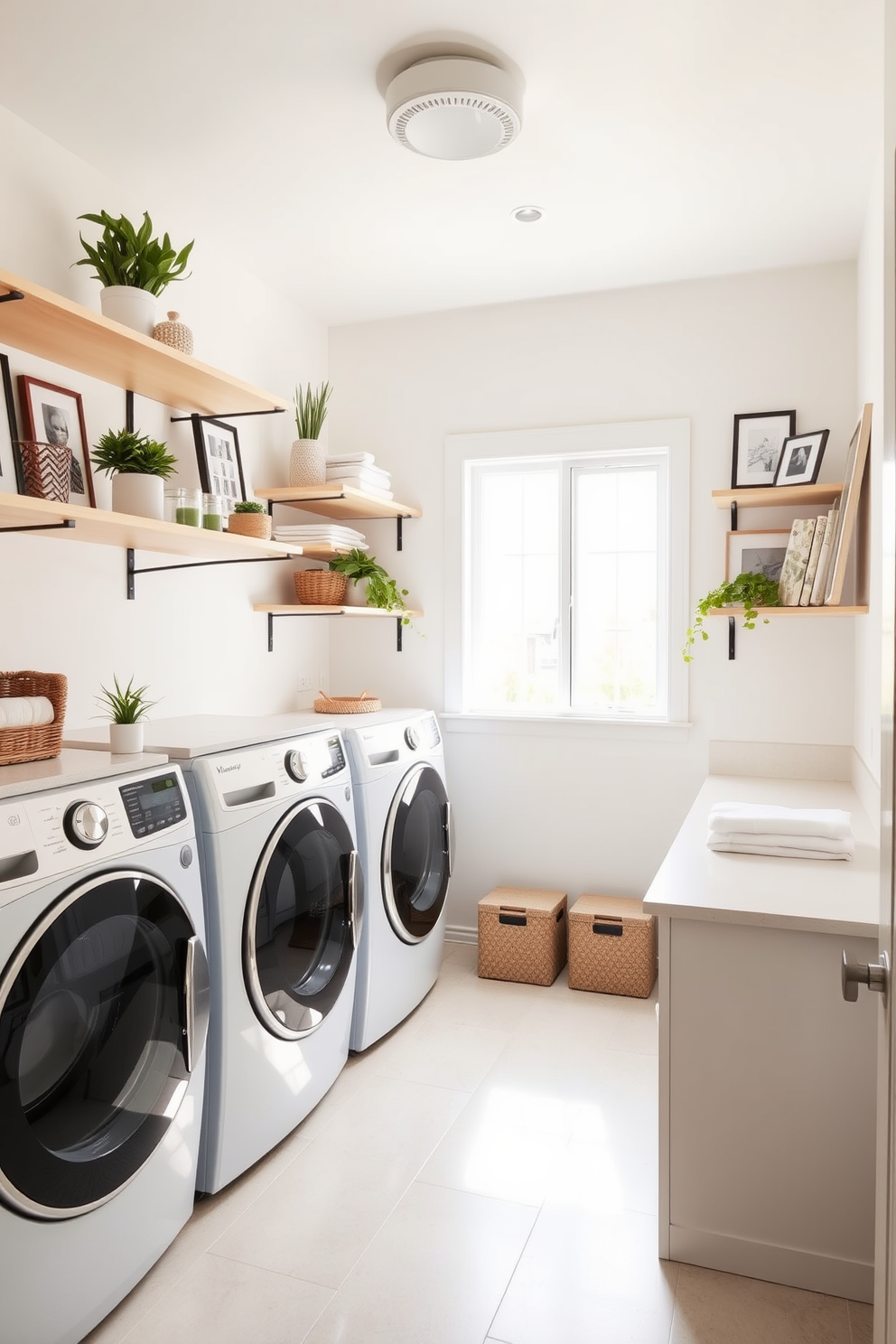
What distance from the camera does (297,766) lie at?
7.60ft

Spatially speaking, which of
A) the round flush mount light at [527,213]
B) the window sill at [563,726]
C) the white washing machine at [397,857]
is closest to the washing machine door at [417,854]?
the white washing machine at [397,857]

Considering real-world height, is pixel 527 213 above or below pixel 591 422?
above

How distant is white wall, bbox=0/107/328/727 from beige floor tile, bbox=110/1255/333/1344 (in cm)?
133

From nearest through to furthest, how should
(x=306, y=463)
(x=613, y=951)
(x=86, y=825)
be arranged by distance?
(x=86, y=825) < (x=613, y=951) < (x=306, y=463)

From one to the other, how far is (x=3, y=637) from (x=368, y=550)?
1.78m

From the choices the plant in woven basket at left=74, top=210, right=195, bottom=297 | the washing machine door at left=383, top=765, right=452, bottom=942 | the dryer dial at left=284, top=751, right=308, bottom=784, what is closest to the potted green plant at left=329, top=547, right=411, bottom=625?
the washing machine door at left=383, top=765, right=452, bottom=942

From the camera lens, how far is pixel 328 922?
244cm

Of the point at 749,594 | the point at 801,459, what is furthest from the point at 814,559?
the point at 801,459

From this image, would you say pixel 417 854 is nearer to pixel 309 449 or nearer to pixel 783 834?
pixel 783 834

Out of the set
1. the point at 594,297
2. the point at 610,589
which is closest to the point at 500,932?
the point at 610,589

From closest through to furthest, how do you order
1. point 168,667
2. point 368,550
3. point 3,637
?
point 3,637 < point 168,667 < point 368,550

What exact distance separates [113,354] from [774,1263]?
2.45m

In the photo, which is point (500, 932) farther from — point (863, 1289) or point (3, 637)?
point (3, 637)

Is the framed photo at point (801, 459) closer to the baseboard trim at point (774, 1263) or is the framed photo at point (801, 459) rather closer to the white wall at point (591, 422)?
the white wall at point (591, 422)
